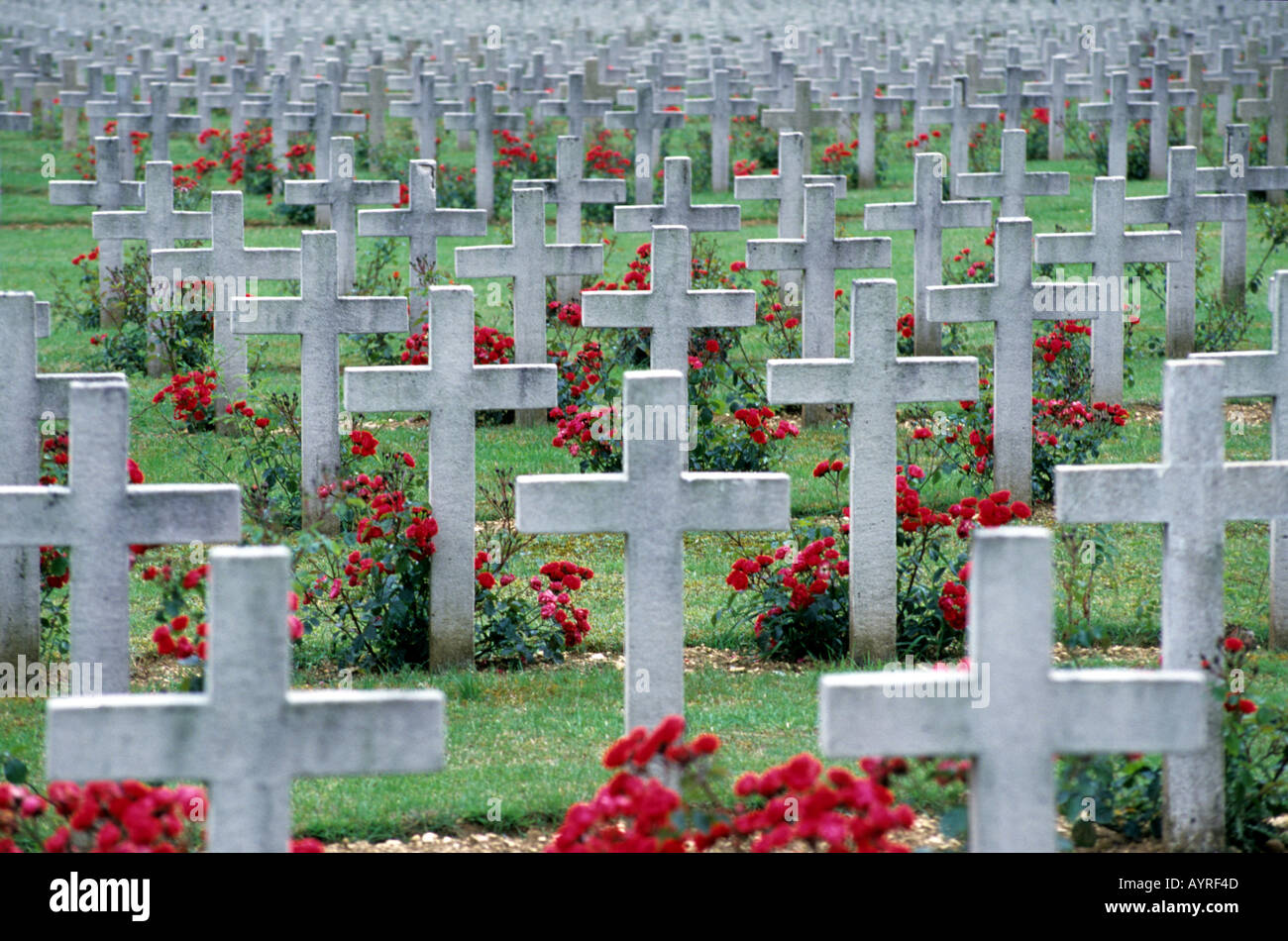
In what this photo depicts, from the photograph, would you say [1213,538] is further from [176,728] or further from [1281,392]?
[176,728]

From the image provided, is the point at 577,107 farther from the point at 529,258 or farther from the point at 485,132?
the point at 529,258

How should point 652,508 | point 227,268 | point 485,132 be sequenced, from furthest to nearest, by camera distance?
point 485,132, point 227,268, point 652,508

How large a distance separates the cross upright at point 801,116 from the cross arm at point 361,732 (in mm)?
16852

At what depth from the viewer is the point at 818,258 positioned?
35.2ft

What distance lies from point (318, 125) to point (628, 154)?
4415mm

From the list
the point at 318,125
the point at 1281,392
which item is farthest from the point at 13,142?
the point at 1281,392

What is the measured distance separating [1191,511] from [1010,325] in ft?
14.1

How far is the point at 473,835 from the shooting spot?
5.46 meters

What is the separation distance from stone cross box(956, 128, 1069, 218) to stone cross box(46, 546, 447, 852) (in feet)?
33.5

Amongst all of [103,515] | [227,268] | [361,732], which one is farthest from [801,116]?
[361,732]

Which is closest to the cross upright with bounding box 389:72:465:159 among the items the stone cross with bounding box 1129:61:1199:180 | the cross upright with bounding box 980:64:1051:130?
the cross upright with bounding box 980:64:1051:130

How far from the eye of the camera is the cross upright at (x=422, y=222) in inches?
465

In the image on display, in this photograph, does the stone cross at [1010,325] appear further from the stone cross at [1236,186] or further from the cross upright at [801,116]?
the cross upright at [801,116]

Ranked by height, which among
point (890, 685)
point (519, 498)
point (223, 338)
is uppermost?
point (223, 338)
